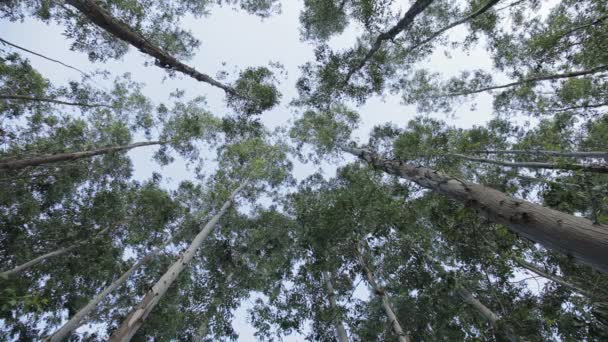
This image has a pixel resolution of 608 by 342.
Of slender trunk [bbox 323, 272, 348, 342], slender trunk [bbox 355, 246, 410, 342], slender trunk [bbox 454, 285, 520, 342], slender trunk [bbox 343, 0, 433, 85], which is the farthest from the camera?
slender trunk [bbox 323, 272, 348, 342]

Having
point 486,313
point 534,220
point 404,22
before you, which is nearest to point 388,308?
point 486,313

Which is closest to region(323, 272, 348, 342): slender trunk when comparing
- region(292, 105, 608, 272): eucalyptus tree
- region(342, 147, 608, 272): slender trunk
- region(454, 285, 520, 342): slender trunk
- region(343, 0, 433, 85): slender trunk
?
region(454, 285, 520, 342): slender trunk

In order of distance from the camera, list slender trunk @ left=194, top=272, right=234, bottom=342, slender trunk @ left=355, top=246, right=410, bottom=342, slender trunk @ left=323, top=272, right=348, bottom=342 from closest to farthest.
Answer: slender trunk @ left=355, top=246, right=410, bottom=342 → slender trunk @ left=323, top=272, right=348, bottom=342 → slender trunk @ left=194, top=272, right=234, bottom=342

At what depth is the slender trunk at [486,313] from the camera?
4547 mm

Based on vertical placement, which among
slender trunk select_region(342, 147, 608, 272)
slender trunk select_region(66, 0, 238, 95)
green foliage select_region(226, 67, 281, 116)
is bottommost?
slender trunk select_region(342, 147, 608, 272)

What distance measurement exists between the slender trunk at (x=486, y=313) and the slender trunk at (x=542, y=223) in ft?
7.34

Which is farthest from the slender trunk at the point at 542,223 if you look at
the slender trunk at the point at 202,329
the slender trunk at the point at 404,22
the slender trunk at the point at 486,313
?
the slender trunk at the point at 202,329

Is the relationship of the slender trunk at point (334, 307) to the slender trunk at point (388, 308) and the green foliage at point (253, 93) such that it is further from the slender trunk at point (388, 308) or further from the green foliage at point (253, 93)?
the green foliage at point (253, 93)

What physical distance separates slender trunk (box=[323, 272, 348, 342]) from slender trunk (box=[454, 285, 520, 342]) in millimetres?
3536

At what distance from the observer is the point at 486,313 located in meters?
7.90

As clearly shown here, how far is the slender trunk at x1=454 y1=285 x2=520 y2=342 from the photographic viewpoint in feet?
14.9

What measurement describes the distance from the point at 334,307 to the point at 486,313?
4.26 metres

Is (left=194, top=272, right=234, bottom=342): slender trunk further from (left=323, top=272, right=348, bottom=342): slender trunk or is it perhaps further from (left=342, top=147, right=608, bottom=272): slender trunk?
(left=342, top=147, right=608, bottom=272): slender trunk

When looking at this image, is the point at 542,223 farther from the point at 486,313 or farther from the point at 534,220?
the point at 486,313
